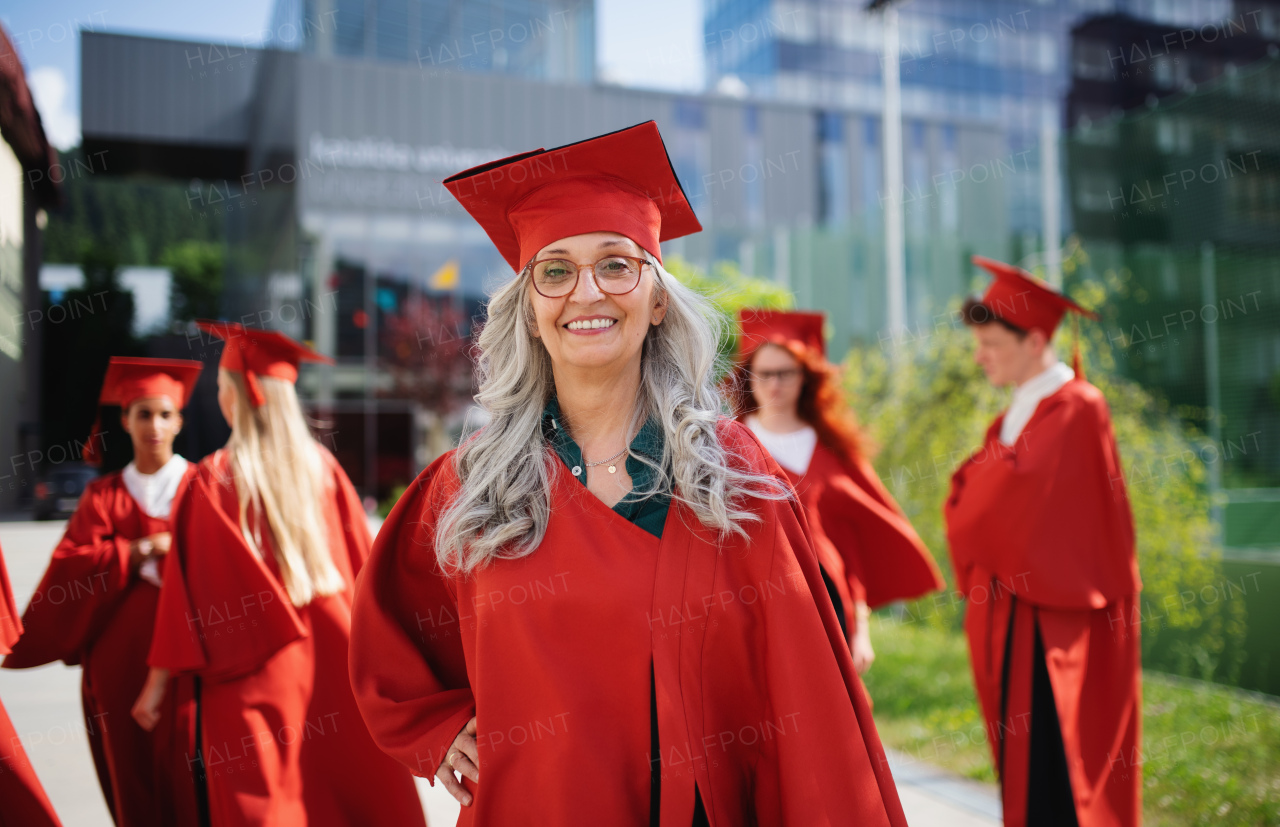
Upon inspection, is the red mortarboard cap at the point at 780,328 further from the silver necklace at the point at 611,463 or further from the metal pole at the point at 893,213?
the metal pole at the point at 893,213

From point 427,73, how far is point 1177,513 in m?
17.7

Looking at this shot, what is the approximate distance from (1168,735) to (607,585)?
489cm

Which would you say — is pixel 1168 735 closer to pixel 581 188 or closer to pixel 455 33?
pixel 581 188

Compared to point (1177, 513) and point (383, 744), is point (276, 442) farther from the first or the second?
point (1177, 513)

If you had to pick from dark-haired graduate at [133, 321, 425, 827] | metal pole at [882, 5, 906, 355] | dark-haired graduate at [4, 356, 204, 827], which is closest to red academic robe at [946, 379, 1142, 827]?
dark-haired graduate at [133, 321, 425, 827]

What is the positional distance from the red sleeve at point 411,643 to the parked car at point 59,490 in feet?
9.20

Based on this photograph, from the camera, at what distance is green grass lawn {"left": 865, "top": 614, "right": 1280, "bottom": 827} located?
169 inches

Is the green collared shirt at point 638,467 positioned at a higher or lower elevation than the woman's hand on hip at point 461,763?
higher

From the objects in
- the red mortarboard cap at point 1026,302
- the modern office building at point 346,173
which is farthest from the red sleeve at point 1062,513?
the modern office building at point 346,173

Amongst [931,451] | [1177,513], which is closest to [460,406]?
[931,451]

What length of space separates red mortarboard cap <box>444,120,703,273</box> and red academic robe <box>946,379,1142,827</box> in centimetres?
240

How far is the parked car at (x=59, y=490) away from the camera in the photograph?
420 cm

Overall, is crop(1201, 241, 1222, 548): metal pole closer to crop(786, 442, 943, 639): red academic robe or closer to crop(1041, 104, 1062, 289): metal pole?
crop(1041, 104, 1062, 289): metal pole

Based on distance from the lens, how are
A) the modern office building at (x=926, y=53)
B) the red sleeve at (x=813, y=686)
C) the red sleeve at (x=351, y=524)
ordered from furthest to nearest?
the modern office building at (x=926, y=53) → the red sleeve at (x=351, y=524) → the red sleeve at (x=813, y=686)
